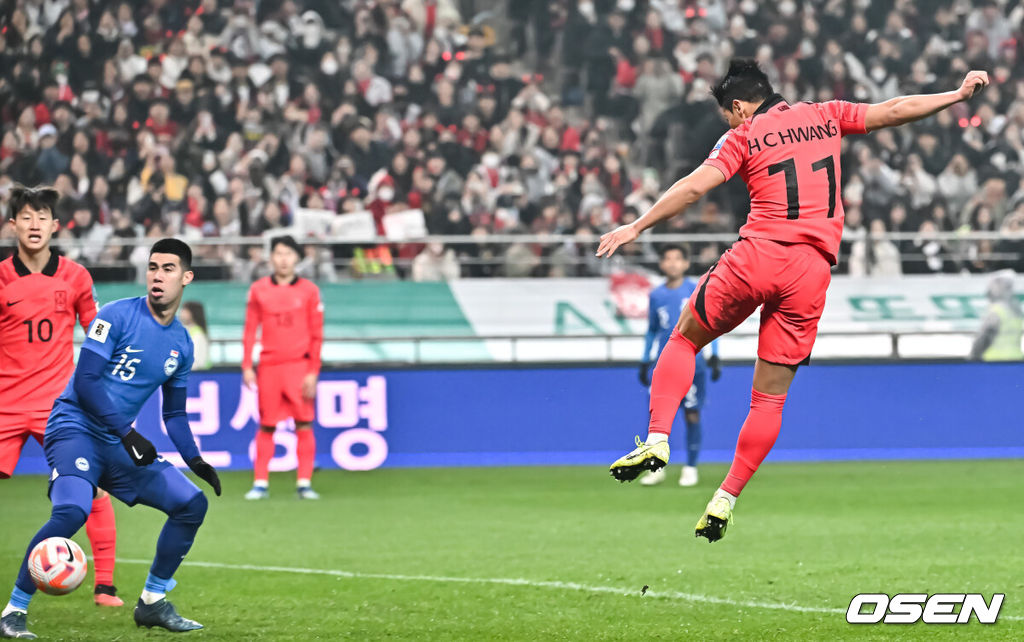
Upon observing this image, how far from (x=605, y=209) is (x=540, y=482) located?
4795 millimetres

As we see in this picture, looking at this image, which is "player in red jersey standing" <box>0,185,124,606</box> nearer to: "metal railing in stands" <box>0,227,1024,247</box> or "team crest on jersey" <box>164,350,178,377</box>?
"team crest on jersey" <box>164,350,178,377</box>

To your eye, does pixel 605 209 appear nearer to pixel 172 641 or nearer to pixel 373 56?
pixel 373 56

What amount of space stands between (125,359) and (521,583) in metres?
2.57

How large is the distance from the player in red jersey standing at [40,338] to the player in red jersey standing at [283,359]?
14.4 ft

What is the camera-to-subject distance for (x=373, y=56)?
18.8 m

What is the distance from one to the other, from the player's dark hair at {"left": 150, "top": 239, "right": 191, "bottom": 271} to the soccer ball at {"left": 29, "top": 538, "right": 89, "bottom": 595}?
1333mm

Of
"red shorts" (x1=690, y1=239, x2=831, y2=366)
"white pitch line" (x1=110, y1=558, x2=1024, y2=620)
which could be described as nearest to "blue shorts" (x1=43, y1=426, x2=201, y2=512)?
"white pitch line" (x1=110, y1=558, x2=1024, y2=620)

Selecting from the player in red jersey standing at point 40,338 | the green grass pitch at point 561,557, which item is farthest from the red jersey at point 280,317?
the player in red jersey standing at point 40,338

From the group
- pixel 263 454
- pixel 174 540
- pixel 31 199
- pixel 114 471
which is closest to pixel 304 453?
pixel 263 454

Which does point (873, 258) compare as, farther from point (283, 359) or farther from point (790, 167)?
point (790, 167)

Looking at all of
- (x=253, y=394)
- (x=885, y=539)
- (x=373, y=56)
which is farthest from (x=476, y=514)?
(x=373, y=56)

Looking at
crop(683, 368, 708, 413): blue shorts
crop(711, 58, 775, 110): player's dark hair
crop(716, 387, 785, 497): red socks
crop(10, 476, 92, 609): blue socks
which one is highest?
crop(711, 58, 775, 110): player's dark hair

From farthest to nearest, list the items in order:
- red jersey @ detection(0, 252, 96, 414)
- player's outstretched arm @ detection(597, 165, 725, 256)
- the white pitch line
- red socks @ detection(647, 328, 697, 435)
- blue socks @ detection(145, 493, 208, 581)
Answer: red jersey @ detection(0, 252, 96, 414)
the white pitch line
blue socks @ detection(145, 493, 208, 581)
red socks @ detection(647, 328, 697, 435)
player's outstretched arm @ detection(597, 165, 725, 256)

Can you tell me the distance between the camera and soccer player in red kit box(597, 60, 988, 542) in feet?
20.0
